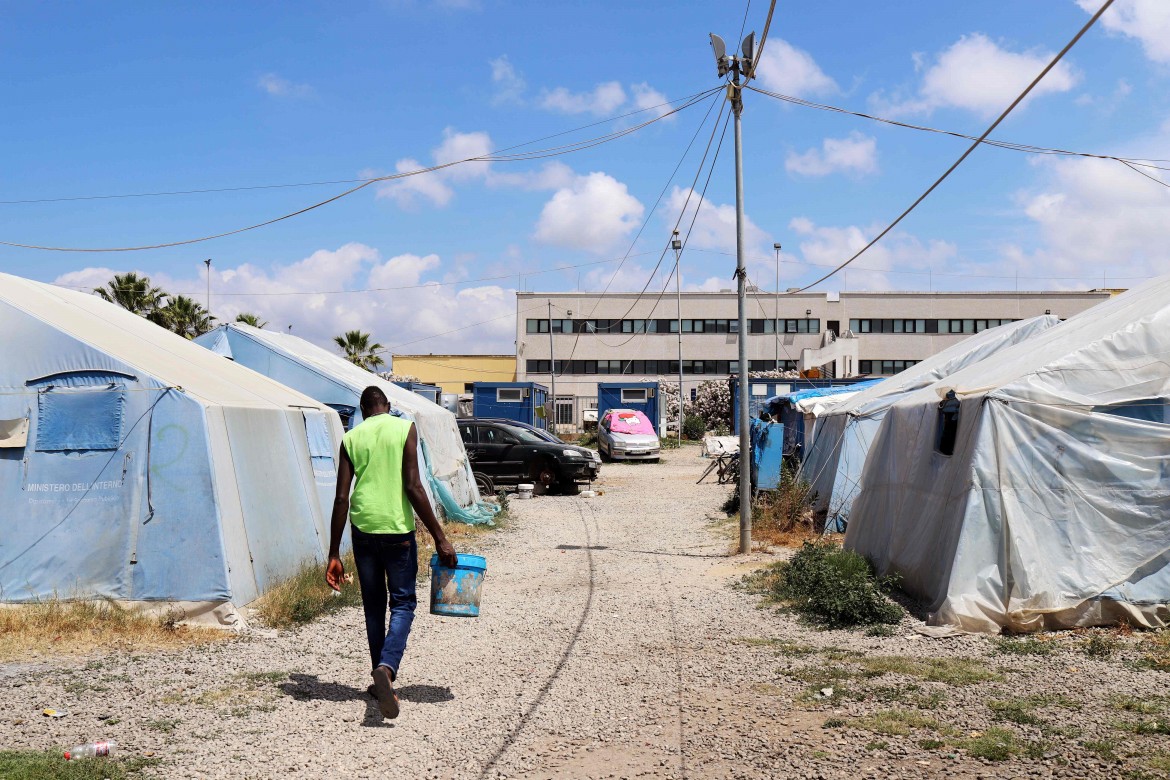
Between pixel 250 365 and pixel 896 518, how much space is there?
1080 centimetres

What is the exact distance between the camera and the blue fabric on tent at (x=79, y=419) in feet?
28.0

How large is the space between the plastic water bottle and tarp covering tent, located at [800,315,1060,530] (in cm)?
1125

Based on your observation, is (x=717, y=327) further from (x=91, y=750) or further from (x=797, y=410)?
(x=91, y=750)

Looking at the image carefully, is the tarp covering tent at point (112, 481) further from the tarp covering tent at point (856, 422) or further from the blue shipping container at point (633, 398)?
the blue shipping container at point (633, 398)

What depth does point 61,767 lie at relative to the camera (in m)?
4.72

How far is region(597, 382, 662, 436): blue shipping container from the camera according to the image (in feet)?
146

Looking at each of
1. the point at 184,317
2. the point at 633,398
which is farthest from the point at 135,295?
the point at 633,398

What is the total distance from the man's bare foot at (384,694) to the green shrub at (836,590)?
4493 mm

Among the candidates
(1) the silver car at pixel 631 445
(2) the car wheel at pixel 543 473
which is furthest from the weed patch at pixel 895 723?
(1) the silver car at pixel 631 445

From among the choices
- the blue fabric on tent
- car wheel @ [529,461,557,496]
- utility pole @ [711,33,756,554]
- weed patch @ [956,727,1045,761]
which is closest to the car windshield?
car wheel @ [529,461,557,496]

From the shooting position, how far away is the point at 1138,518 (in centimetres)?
814

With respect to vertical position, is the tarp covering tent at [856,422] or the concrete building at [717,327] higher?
the concrete building at [717,327]

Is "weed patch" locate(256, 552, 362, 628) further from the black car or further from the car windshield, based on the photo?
the car windshield

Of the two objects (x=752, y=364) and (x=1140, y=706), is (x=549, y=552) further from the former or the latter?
(x=752, y=364)
